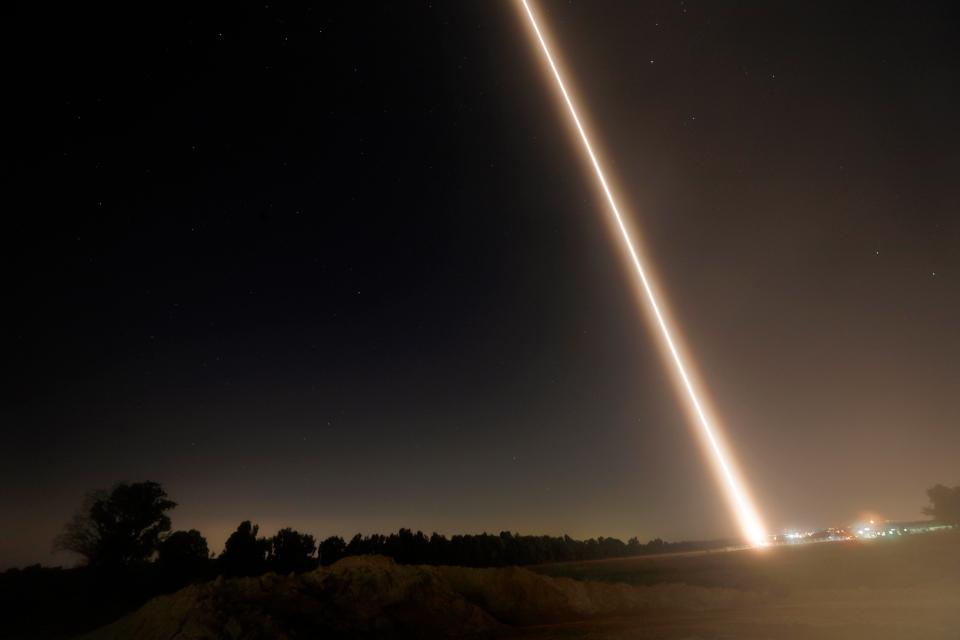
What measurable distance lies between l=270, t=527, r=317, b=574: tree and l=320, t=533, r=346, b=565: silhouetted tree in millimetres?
2254

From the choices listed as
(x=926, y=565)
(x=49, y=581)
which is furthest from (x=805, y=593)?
(x=49, y=581)

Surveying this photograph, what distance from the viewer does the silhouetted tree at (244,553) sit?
182 feet

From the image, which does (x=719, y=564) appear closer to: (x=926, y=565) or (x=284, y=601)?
(x=926, y=565)

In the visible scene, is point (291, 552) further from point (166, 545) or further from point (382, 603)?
point (382, 603)

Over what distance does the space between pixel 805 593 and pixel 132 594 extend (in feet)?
171

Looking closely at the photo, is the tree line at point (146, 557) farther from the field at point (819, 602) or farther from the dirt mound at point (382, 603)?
the field at point (819, 602)

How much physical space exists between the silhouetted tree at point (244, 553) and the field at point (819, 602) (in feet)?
111

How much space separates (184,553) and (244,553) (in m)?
5.69

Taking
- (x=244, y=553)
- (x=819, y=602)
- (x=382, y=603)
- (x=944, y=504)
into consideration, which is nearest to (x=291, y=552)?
(x=244, y=553)

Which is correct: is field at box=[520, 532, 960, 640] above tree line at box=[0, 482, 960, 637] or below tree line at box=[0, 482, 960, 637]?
below

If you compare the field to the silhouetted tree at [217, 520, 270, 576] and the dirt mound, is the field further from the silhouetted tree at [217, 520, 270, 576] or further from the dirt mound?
the silhouetted tree at [217, 520, 270, 576]

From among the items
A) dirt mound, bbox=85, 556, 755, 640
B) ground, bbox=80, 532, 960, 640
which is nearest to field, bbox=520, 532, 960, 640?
ground, bbox=80, 532, 960, 640

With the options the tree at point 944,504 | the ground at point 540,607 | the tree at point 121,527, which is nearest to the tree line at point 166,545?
the tree at point 121,527

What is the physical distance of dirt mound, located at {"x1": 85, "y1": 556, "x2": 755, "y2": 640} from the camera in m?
22.8
